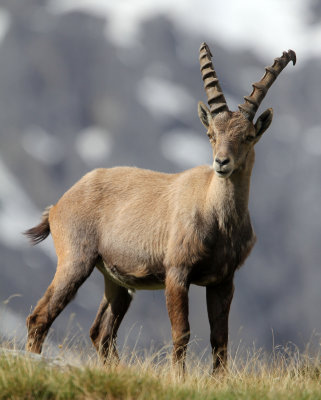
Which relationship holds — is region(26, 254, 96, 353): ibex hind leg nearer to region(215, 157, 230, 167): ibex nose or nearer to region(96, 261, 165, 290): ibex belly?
region(96, 261, 165, 290): ibex belly

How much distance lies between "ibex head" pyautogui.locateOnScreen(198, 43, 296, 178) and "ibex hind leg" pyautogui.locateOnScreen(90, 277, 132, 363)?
8.83 ft

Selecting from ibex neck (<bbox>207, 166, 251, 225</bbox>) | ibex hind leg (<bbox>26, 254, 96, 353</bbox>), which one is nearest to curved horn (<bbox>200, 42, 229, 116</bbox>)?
ibex neck (<bbox>207, 166, 251, 225</bbox>)

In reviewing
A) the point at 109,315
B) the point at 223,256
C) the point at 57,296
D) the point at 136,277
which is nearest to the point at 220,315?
the point at 223,256

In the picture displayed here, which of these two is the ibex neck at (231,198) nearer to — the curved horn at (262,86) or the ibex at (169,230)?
the ibex at (169,230)

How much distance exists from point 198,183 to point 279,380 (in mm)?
2424

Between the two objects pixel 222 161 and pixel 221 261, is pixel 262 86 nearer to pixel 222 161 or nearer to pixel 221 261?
pixel 222 161

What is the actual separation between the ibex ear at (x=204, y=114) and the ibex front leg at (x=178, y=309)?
1.78 metres

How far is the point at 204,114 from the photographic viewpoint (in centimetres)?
773

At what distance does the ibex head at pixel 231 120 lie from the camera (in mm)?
6988

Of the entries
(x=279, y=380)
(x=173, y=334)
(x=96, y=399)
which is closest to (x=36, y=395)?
A: (x=96, y=399)

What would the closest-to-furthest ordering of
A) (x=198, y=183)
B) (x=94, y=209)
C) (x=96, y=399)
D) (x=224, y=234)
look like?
(x=96, y=399), (x=224, y=234), (x=198, y=183), (x=94, y=209)

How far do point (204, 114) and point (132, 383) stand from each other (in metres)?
3.63

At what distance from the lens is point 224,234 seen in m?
7.27

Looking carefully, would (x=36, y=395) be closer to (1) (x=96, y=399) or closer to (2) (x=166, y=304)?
(1) (x=96, y=399)
